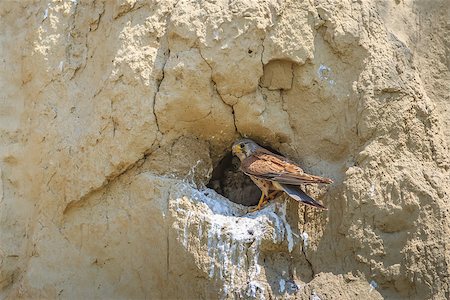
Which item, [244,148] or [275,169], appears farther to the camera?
[244,148]

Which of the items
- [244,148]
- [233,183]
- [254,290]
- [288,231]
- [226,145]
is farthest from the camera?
[233,183]

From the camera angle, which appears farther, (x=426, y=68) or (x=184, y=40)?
(x=426, y=68)

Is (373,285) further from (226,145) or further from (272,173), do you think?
(226,145)

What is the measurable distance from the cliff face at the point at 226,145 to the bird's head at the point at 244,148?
2.2 inches

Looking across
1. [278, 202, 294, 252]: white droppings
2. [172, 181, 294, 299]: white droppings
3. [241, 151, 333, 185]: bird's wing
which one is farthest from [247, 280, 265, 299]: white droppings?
[241, 151, 333, 185]: bird's wing

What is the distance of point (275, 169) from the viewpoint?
14.5 ft

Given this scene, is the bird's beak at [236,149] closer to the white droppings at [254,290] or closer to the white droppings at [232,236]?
the white droppings at [232,236]

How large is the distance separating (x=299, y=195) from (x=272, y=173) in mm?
221

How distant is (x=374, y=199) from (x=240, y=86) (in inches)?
38.0

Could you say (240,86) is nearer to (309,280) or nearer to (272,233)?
(272,233)

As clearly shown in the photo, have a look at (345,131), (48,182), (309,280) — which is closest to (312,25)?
(345,131)

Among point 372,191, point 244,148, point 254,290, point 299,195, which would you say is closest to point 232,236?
point 254,290

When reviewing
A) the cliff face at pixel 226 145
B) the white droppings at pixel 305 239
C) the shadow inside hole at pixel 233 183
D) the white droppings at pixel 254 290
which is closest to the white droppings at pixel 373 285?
the cliff face at pixel 226 145

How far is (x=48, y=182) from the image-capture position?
4.63 m
